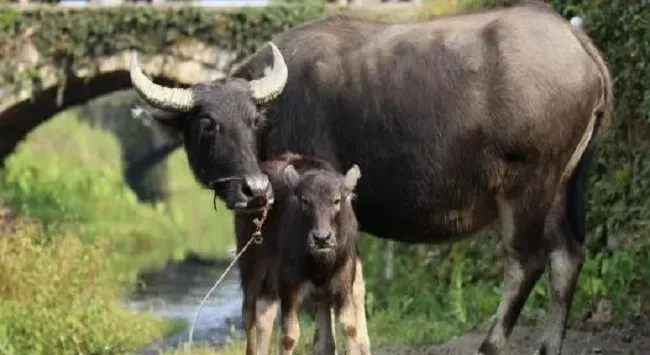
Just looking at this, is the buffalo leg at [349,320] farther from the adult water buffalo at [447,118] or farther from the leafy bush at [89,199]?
the leafy bush at [89,199]

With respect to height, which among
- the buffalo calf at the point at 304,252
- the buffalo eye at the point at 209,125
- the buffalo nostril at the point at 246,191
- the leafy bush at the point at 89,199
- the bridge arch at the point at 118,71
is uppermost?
the buffalo eye at the point at 209,125

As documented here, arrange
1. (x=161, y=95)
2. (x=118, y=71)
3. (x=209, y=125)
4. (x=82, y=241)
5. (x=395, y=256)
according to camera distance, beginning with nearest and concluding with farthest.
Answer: (x=209, y=125) < (x=161, y=95) < (x=395, y=256) < (x=82, y=241) < (x=118, y=71)

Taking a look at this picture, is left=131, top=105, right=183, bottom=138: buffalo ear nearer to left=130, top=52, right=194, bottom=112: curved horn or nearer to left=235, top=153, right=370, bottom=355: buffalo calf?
left=130, top=52, right=194, bottom=112: curved horn

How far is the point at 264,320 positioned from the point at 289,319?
0.15 meters

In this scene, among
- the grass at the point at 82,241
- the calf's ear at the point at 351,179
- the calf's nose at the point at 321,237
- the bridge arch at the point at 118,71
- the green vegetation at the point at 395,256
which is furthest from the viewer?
the bridge arch at the point at 118,71

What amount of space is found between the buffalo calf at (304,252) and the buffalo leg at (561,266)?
3.64 ft

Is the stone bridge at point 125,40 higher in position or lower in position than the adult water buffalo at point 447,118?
lower

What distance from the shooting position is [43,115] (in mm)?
17734

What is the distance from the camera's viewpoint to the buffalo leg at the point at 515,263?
646 cm

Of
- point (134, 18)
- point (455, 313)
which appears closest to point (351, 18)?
point (455, 313)

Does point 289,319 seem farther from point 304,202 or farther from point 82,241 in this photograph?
point 82,241

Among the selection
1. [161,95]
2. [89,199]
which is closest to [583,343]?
[161,95]

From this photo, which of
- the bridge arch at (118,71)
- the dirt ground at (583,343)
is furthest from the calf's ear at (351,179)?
the bridge arch at (118,71)

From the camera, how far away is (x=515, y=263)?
21.5ft
